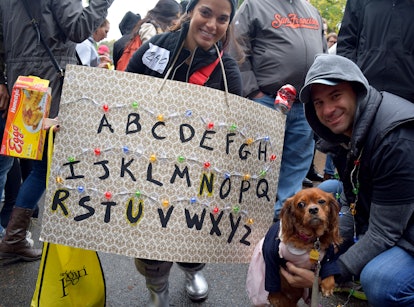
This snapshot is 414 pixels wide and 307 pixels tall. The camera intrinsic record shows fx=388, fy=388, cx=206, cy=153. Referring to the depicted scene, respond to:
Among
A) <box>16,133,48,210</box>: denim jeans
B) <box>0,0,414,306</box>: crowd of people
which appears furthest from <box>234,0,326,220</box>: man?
<box>16,133,48,210</box>: denim jeans

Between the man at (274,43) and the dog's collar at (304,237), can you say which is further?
the man at (274,43)

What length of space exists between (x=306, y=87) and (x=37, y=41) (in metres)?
1.64

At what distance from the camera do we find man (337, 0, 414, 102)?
8.24 feet

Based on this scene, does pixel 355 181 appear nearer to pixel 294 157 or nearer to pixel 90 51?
pixel 294 157

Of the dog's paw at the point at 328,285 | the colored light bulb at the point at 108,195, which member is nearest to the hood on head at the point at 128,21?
the colored light bulb at the point at 108,195

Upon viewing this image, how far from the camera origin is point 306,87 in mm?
1935

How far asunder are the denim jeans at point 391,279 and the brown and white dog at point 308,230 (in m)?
0.19

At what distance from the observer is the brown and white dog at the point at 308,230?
1.91 m

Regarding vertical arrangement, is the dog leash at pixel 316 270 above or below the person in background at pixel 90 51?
below

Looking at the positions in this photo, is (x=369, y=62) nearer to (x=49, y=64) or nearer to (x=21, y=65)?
(x=49, y=64)

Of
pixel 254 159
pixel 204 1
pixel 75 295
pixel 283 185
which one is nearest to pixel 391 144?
pixel 254 159

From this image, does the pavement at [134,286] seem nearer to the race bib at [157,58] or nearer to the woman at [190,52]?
the woman at [190,52]

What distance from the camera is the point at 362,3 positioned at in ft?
9.10

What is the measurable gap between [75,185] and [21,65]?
1.17 meters
